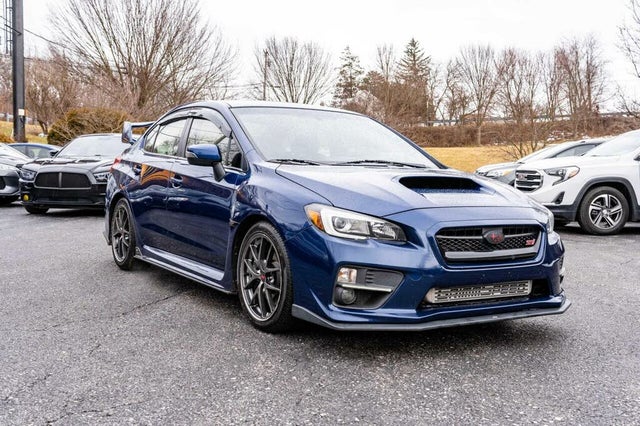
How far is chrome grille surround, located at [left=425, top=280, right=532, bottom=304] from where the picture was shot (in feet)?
11.1

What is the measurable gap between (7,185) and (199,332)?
33.5 feet

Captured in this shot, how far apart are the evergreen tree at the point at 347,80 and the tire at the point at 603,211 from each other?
30.4 metres

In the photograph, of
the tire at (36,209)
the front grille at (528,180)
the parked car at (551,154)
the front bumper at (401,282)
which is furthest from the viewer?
the parked car at (551,154)

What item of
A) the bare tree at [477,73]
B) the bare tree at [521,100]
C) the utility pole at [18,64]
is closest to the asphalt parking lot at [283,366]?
the utility pole at [18,64]

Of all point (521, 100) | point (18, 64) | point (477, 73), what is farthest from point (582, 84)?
point (18, 64)

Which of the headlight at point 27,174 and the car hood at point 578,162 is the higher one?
the car hood at point 578,162

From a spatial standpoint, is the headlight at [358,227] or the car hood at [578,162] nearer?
the headlight at [358,227]

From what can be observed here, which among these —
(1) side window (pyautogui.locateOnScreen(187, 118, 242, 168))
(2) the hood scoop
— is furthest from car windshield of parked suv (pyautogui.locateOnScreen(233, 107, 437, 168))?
(2) the hood scoop

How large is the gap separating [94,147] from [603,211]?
8716mm

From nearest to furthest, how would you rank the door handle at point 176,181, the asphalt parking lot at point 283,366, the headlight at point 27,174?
the asphalt parking lot at point 283,366, the door handle at point 176,181, the headlight at point 27,174

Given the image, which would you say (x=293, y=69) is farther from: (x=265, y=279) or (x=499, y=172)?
(x=265, y=279)

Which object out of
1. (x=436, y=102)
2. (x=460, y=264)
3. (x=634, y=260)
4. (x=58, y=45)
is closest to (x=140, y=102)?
(x=58, y=45)

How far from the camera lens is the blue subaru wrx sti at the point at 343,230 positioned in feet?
11.0

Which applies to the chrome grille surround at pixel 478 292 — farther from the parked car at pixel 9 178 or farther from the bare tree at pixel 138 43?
the bare tree at pixel 138 43
